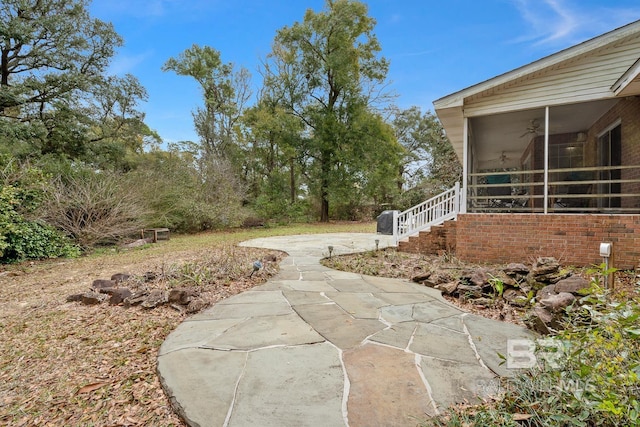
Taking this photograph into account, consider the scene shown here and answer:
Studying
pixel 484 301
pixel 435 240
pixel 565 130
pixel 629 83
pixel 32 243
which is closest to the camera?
pixel 484 301

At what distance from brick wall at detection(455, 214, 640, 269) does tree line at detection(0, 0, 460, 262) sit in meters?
9.38

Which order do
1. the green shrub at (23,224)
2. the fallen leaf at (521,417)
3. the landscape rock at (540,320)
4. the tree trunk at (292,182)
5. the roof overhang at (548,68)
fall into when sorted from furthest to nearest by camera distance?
the tree trunk at (292,182) < the green shrub at (23,224) < the roof overhang at (548,68) < the landscape rock at (540,320) < the fallen leaf at (521,417)

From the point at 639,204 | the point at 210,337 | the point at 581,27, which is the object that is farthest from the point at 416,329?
the point at 581,27

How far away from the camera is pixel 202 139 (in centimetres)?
1938

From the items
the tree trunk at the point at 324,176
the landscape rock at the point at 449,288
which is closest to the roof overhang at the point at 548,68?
the landscape rock at the point at 449,288

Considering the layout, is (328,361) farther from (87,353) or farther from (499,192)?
(499,192)

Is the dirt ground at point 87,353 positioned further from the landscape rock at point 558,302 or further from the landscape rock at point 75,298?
the landscape rock at point 558,302

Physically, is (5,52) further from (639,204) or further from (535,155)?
(639,204)

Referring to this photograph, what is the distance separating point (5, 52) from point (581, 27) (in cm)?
1876

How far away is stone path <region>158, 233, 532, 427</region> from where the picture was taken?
159 centimetres

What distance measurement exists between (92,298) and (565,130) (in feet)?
34.4

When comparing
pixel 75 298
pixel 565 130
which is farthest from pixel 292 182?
pixel 75 298

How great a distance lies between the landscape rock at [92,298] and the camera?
143 inches

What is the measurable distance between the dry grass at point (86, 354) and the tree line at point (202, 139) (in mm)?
4497
